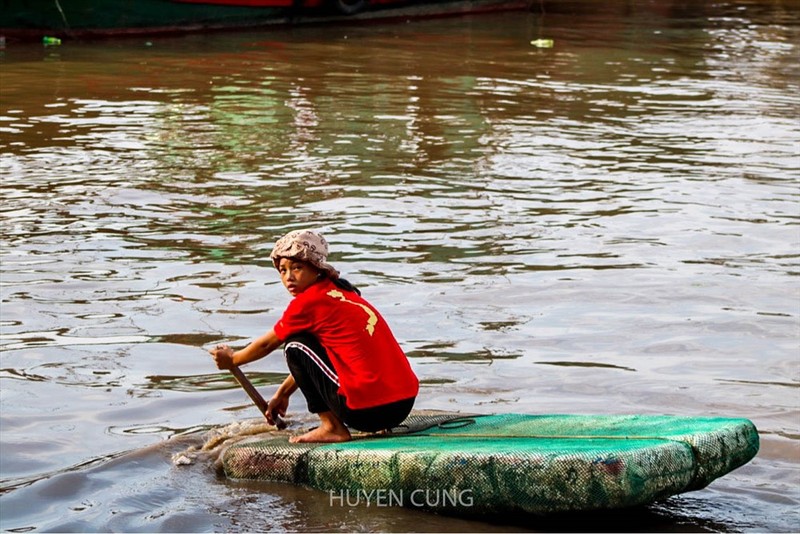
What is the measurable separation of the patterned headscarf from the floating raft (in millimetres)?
683

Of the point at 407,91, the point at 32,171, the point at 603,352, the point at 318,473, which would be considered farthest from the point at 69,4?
the point at 318,473

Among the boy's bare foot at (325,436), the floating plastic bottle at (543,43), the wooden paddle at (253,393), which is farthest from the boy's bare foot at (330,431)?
the floating plastic bottle at (543,43)

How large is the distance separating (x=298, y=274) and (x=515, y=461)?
3.58 feet

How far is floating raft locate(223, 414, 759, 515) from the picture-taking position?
396cm

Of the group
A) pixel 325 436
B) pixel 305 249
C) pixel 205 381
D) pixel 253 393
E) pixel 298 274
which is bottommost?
pixel 205 381

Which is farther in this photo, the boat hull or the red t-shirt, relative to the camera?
the boat hull

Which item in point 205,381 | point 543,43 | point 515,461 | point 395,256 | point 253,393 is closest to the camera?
point 515,461

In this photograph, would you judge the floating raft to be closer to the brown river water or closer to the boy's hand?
the brown river water

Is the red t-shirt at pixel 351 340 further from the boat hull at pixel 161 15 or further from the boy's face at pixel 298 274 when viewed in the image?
the boat hull at pixel 161 15

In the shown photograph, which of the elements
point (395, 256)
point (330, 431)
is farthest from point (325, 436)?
point (395, 256)

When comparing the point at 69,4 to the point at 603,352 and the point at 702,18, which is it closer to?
the point at 702,18

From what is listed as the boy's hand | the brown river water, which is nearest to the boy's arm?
the boy's hand

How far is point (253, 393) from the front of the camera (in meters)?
4.99

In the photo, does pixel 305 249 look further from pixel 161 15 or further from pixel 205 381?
pixel 161 15
